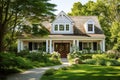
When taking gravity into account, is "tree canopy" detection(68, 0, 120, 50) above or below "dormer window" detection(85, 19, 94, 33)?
above

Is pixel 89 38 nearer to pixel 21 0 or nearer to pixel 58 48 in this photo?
pixel 58 48

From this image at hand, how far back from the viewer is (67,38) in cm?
4241

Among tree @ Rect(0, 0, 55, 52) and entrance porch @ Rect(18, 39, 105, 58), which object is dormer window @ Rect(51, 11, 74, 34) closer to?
entrance porch @ Rect(18, 39, 105, 58)

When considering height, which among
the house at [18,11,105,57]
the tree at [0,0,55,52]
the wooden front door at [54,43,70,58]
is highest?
the tree at [0,0,55,52]

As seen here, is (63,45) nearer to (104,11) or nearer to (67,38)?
(67,38)

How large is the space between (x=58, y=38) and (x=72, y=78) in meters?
25.0

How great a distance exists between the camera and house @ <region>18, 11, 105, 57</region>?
4275 centimetres

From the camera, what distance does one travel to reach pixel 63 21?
44750mm

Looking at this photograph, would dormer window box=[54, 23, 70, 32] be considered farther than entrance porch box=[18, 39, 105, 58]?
No

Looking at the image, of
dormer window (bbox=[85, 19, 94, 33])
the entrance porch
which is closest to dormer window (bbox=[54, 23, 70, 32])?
the entrance porch

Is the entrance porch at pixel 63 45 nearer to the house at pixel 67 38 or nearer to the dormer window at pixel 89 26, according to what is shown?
the house at pixel 67 38

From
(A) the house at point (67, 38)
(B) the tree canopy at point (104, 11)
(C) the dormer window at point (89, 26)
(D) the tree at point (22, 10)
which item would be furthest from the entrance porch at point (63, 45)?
(B) the tree canopy at point (104, 11)

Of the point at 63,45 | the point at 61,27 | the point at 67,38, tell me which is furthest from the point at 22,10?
the point at 63,45

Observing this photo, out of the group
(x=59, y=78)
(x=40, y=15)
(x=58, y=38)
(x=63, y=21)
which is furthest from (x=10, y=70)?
(x=63, y=21)
